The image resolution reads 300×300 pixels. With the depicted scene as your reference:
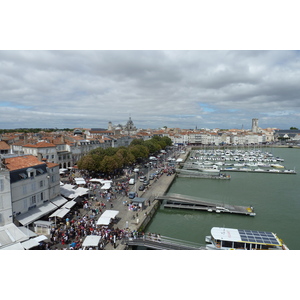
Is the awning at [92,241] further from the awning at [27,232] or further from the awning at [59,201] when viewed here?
the awning at [59,201]

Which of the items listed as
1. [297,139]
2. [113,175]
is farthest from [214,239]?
[297,139]

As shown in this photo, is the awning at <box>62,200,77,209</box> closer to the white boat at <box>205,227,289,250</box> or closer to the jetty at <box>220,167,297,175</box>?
the white boat at <box>205,227,289,250</box>

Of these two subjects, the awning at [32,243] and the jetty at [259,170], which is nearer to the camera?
the awning at [32,243]

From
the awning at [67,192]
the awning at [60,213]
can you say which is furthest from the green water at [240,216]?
the awning at [67,192]

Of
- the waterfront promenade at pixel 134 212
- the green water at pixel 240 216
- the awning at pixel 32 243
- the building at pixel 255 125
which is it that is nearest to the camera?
the awning at pixel 32 243

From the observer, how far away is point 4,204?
12.5 metres

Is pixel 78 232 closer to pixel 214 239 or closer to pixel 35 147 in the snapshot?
pixel 214 239

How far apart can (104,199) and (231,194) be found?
48.0ft

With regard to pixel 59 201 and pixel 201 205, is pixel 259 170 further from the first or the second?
pixel 59 201

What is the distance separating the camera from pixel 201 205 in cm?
2031

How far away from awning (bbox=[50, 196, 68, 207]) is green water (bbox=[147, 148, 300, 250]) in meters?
6.77

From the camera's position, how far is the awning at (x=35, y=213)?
43.3ft

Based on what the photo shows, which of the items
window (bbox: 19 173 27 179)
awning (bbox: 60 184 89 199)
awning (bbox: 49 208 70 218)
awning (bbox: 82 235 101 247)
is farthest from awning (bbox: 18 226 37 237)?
awning (bbox: 60 184 89 199)

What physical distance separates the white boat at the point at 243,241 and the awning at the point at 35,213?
1064cm
